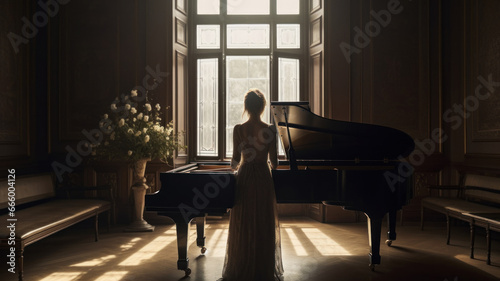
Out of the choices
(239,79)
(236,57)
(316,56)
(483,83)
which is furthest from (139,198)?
(483,83)

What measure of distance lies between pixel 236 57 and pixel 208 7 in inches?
36.3

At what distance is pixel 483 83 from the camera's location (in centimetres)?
491

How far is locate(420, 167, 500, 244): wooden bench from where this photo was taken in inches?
164

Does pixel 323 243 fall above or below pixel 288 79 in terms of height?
below

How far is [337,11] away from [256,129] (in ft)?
11.1

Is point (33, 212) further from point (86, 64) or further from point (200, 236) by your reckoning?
point (86, 64)

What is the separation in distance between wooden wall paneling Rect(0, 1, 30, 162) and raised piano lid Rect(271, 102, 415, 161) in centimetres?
326

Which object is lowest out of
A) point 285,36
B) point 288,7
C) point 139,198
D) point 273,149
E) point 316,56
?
point 139,198

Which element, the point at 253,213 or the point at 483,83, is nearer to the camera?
the point at 253,213

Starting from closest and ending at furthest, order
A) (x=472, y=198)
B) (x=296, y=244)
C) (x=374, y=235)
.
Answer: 1. (x=374, y=235)
2. (x=296, y=244)
3. (x=472, y=198)

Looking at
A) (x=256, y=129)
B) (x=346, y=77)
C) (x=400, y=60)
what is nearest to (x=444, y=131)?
(x=400, y=60)

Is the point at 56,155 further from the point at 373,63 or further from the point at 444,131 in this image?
the point at 444,131

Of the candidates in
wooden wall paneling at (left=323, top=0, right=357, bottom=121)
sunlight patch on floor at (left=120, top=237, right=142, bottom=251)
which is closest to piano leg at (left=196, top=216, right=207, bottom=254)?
sunlight patch on floor at (left=120, top=237, right=142, bottom=251)

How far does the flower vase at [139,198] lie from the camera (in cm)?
500
